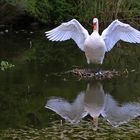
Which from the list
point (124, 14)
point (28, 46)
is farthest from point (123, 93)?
point (124, 14)

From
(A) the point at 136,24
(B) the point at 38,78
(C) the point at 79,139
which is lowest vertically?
(C) the point at 79,139

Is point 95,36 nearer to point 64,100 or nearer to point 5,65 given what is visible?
point 64,100

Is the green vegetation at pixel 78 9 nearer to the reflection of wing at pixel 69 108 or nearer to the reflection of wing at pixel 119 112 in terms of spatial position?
the reflection of wing at pixel 69 108

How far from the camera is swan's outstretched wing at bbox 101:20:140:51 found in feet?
41.3

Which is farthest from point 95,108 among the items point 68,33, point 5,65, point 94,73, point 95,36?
point 5,65

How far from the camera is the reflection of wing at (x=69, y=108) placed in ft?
31.3

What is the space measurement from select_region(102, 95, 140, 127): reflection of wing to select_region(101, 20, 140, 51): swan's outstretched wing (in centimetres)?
249

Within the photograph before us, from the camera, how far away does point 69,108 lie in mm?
10156

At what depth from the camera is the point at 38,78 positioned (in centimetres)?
1257

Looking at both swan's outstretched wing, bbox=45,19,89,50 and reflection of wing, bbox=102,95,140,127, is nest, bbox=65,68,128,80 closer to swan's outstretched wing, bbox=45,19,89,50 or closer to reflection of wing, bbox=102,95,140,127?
swan's outstretched wing, bbox=45,19,89,50

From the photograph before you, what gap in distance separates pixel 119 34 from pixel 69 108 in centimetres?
349

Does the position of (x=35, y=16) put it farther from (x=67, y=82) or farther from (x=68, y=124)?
(x=68, y=124)

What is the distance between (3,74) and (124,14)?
1260 centimetres

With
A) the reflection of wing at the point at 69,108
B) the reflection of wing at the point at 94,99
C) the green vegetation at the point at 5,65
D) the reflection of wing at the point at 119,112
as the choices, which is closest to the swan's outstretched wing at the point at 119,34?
the reflection of wing at the point at 94,99
